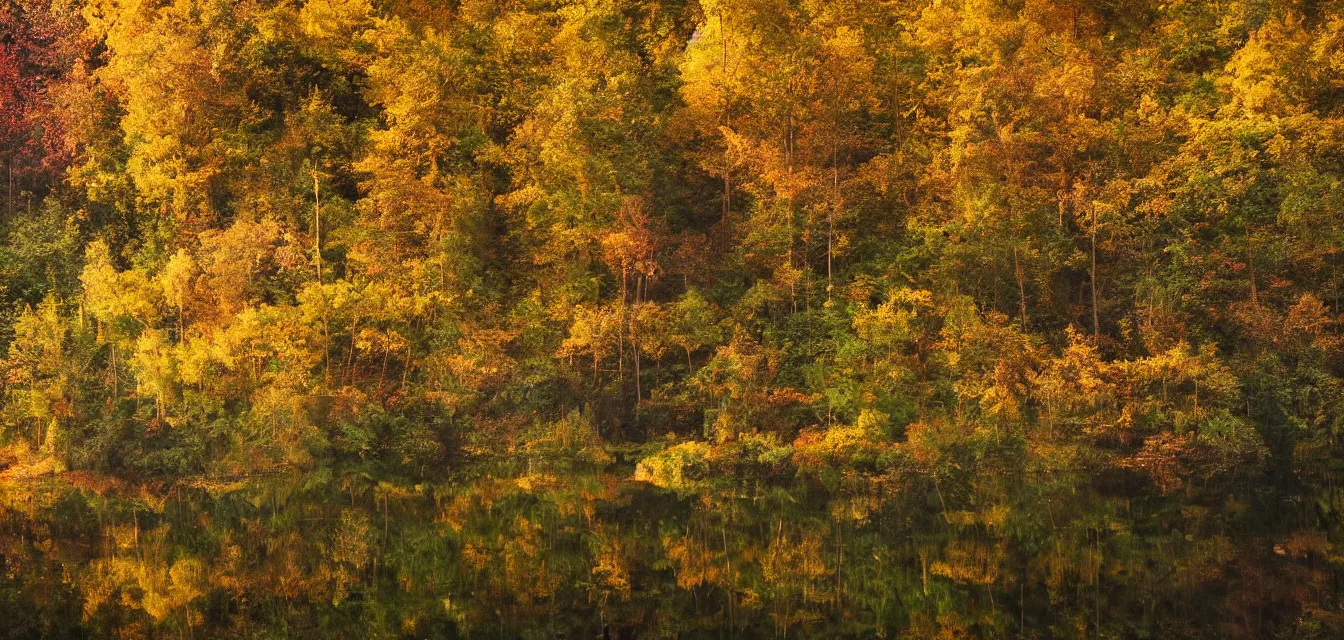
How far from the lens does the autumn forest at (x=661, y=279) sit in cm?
1988

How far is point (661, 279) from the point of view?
29.2m

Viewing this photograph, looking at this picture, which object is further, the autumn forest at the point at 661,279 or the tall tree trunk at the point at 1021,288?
the tall tree trunk at the point at 1021,288

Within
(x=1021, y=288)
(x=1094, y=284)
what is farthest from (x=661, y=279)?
(x=1094, y=284)

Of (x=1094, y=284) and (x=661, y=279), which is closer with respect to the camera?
(x=1094, y=284)

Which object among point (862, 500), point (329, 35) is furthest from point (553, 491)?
point (329, 35)

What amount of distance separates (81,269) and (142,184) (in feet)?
8.79

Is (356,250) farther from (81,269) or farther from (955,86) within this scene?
(955,86)

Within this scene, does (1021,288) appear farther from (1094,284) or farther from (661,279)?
(661,279)

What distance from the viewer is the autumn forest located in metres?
19.9

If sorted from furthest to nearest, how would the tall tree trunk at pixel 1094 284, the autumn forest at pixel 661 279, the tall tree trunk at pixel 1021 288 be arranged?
the tall tree trunk at pixel 1021 288 < the tall tree trunk at pixel 1094 284 < the autumn forest at pixel 661 279

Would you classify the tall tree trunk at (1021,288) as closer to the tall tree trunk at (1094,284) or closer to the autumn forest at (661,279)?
the autumn forest at (661,279)

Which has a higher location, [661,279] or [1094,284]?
[661,279]

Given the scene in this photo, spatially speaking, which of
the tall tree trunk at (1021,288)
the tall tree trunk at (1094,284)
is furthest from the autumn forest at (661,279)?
the tall tree trunk at (1021,288)

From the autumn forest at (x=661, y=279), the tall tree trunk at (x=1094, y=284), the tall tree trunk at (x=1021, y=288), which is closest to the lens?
the autumn forest at (x=661, y=279)
